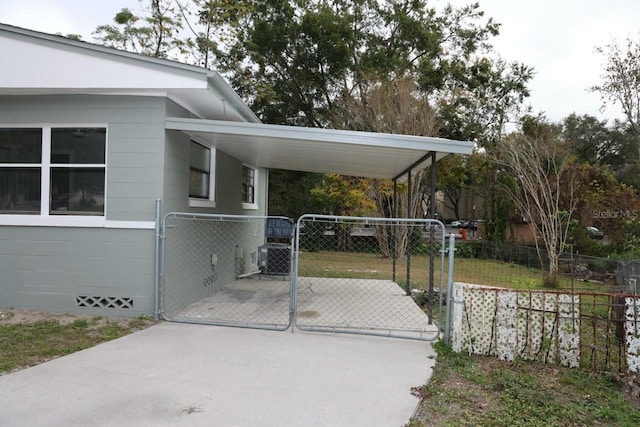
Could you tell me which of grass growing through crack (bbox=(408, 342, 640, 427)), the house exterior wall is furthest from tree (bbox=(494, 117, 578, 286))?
the house exterior wall

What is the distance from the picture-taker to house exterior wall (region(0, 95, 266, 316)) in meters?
5.80

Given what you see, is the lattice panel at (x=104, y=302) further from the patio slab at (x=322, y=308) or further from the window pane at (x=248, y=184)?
the window pane at (x=248, y=184)

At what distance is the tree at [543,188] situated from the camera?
502 inches

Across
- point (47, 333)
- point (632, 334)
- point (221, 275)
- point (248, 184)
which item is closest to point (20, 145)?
point (47, 333)

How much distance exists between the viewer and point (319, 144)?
6188mm

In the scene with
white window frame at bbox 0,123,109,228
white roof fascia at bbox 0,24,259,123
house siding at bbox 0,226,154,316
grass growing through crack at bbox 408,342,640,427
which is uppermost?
white roof fascia at bbox 0,24,259,123

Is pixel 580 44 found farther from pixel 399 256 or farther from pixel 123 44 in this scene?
pixel 123 44

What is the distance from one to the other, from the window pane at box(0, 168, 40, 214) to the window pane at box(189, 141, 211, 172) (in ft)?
6.91

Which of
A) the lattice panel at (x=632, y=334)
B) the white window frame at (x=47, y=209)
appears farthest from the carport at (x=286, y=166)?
the lattice panel at (x=632, y=334)

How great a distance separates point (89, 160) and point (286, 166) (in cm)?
474

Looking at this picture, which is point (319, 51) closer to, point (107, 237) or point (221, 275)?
point (221, 275)

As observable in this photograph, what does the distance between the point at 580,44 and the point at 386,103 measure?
347 inches

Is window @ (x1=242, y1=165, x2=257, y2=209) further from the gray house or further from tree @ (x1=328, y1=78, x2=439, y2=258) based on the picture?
tree @ (x1=328, y1=78, x2=439, y2=258)

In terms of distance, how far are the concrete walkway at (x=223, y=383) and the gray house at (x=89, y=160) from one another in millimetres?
Result: 1322
